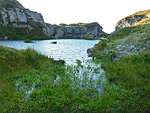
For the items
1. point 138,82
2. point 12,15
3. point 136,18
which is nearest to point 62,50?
point 138,82

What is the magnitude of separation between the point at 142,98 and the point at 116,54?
947 cm

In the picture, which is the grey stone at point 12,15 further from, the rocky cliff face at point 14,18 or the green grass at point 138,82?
the green grass at point 138,82

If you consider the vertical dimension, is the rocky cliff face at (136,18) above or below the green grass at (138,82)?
above

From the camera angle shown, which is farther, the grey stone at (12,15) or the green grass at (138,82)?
the grey stone at (12,15)

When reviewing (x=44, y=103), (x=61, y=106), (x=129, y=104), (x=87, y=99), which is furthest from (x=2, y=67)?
(x=129, y=104)

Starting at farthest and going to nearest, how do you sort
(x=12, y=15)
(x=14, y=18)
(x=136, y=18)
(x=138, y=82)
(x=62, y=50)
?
(x=14, y=18) < (x=12, y=15) < (x=136, y=18) < (x=62, y=50) < (x=138, y=82)

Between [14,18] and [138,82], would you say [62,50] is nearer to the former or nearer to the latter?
[138,82]

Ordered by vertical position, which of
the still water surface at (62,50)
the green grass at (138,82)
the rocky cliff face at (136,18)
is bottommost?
the green grass at (138,82)

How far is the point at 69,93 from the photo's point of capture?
212 inches

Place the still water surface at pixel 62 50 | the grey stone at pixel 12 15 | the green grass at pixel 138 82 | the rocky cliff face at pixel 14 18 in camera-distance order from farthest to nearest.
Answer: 1. the grey stone at pixel 12 15
2. the rocky cliff face at pixel 14 18
3. the still water surface at pixel 62 50
4. the green grass at pixel 138 82

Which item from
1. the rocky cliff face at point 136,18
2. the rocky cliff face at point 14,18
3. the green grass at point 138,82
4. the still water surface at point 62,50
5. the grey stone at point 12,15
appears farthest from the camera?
the grey stone at point 12,15

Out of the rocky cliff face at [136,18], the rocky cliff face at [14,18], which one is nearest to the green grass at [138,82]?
the rocky cliff face at [136,18]

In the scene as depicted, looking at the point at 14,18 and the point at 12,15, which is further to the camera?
the point at 14,18

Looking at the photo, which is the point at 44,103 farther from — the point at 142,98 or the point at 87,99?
the point at 142,98
